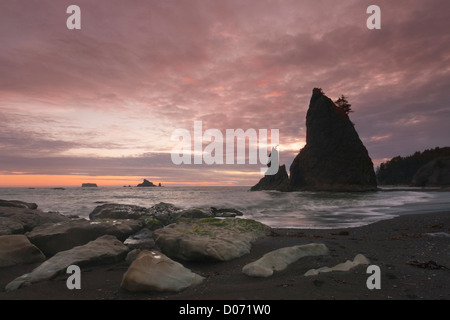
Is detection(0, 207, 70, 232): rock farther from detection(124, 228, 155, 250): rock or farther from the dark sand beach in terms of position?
the dark sand beach

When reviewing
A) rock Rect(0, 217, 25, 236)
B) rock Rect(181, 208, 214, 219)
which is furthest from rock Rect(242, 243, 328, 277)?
rock Rect(181, 208, 214, 219)

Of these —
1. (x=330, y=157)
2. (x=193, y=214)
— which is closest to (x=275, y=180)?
(x=330, y=157)

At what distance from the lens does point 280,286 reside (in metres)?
3.69

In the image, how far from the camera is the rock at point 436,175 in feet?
224

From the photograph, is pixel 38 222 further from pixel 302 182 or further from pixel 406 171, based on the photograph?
pixel 406 171

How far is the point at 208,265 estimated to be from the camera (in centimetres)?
543

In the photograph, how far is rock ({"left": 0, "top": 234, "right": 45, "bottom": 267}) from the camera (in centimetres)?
582

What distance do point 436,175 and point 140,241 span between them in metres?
86.7

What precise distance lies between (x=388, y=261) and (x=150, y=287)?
4457 millimetres

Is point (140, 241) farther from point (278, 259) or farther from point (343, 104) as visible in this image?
point (343, 104)

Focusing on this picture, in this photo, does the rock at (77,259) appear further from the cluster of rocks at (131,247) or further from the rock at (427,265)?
the rock at (427,265)

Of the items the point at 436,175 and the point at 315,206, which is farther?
the point at 436,175

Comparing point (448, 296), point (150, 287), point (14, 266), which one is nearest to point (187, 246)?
point (150, 287)

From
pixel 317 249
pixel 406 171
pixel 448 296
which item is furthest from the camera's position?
pixel 406 171
